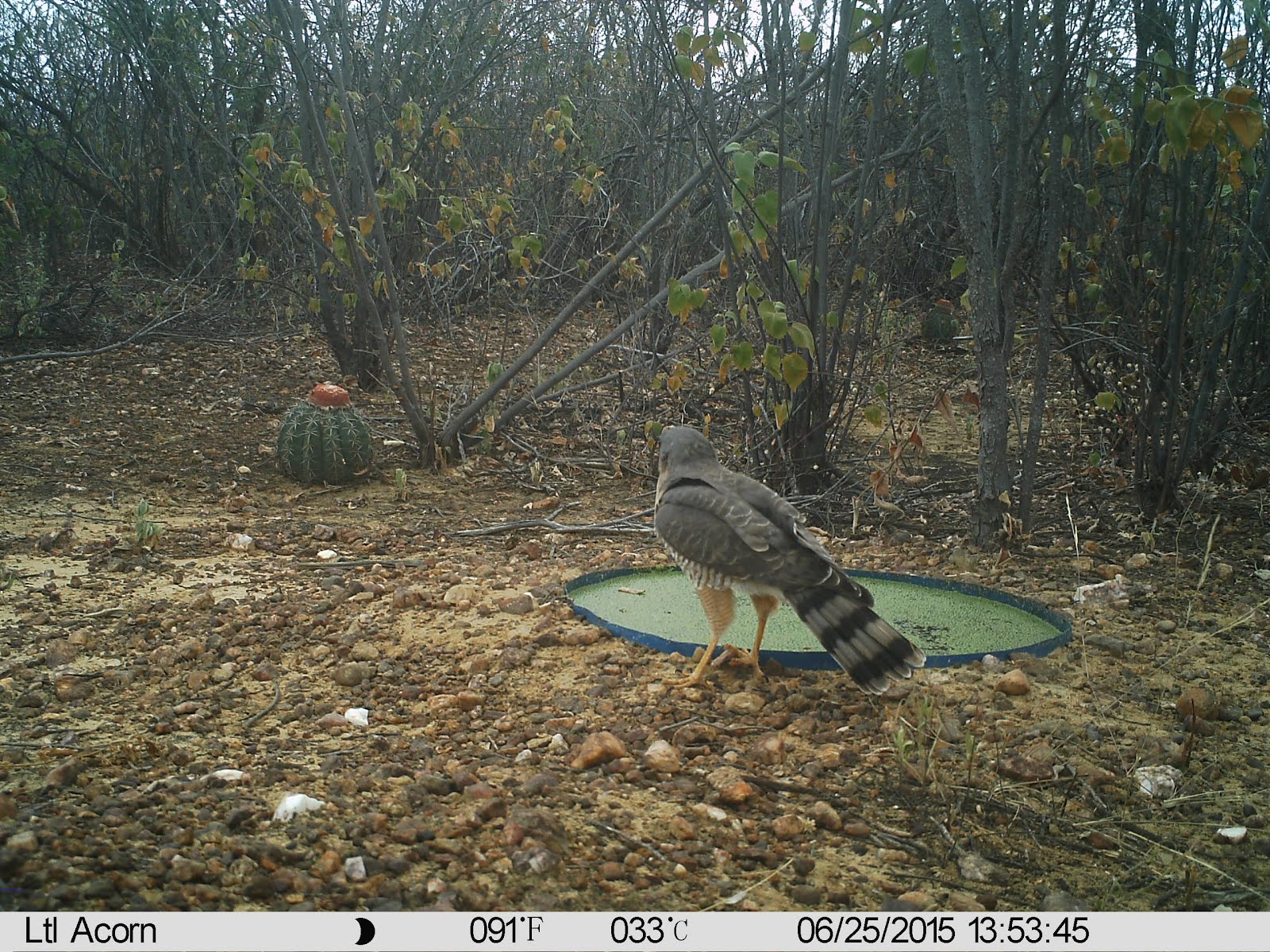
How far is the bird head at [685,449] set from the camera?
3746 mm

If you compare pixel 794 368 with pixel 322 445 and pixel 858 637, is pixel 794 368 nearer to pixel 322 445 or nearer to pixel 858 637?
pixel 858 637

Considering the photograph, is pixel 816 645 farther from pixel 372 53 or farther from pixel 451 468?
pixel 372 53

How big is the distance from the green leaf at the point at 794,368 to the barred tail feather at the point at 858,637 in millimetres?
1421

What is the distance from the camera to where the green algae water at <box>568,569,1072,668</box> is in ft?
11.9

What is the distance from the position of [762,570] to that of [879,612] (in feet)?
3.07

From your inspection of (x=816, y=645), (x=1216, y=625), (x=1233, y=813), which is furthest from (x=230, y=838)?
(x=1216, y=625)

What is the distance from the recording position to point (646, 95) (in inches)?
305

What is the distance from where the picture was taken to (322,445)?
249 inches

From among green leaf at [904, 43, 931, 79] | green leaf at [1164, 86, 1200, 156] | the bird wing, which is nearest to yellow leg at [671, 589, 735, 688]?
the bird wing

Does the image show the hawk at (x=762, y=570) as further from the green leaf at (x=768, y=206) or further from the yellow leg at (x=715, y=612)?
the green leaf at (x=768, y=206)

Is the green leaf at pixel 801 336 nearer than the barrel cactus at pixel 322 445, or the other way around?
the green leaf at pixel 801 336

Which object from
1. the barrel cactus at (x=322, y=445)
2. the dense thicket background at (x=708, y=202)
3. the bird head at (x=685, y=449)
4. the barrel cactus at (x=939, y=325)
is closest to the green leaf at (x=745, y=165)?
the dense thicket background at (x=708, y=202)

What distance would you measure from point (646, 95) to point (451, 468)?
3.13 m

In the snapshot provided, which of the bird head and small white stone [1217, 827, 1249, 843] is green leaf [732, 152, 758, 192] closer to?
the bird head
